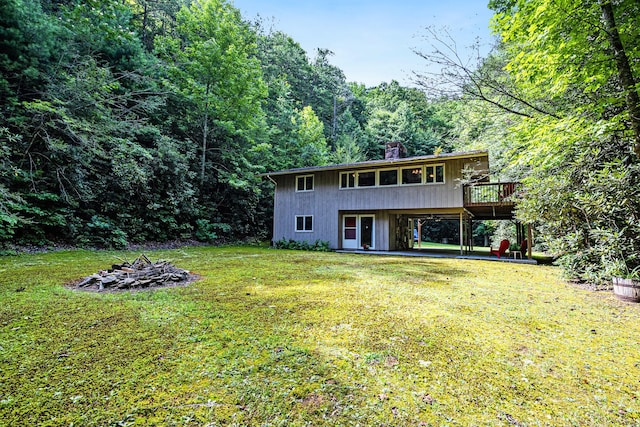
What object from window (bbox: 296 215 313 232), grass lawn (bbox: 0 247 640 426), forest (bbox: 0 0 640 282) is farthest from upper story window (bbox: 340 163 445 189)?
grass lawn (bbox: 0 247 640 426)

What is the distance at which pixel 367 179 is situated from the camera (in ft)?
45.7

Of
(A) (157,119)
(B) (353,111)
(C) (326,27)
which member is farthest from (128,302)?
(B) (353,111)

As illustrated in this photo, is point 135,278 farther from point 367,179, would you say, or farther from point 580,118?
point 367,179

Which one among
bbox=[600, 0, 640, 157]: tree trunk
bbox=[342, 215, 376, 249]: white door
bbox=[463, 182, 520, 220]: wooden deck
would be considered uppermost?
bbox=[600, 0, 640, 157]: tree trunk

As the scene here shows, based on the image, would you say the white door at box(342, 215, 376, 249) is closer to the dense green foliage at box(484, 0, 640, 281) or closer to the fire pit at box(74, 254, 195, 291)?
the dense green foliage at box(484, 0, 640, 281)

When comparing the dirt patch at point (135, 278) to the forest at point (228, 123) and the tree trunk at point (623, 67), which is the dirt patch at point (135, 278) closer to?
the forest at point (228, 123)

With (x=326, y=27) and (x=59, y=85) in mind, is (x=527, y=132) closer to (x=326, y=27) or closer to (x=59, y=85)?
(x=326, y=27)

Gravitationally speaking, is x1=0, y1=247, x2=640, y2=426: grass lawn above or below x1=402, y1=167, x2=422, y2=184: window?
below

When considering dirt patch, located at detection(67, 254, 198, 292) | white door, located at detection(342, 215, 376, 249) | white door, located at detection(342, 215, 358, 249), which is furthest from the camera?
white door, located at detection(342, 215, 358, 249)

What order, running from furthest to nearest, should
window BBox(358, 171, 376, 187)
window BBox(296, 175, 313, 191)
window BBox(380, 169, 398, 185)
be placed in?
window BBox(296, 175, 313, 191), window BBox(358, 171, 376, 187), window BBox(380, 169, 398, 185)

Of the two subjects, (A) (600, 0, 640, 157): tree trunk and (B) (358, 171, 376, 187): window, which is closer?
(A) (600, 0, 640, 157): tree trunk

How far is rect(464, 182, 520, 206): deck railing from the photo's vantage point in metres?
10.7

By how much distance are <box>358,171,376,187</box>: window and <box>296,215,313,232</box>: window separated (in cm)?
321

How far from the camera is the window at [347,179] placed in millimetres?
14250
